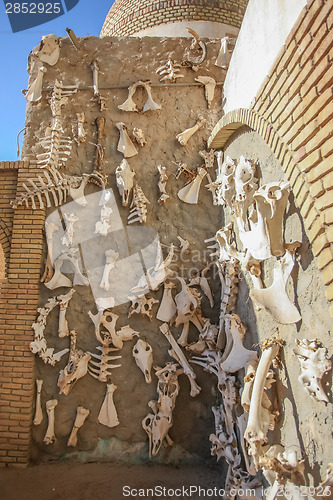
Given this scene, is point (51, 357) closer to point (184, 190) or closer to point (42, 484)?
point (42, 484)

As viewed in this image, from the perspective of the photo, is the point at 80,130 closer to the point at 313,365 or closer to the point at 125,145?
the point at 125,145

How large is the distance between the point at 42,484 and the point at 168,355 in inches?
81.5

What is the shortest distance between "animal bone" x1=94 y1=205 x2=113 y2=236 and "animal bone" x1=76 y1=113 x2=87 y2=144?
1260 millimetres

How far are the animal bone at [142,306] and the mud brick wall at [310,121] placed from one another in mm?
2700

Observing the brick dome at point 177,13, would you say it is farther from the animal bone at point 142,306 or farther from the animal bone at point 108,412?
the animal bone at point 108,412

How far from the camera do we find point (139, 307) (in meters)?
4.81

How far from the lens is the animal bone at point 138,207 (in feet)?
17.0

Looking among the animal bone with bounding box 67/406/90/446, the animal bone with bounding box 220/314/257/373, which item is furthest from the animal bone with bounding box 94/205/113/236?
the animal bone with bounding box 67/406/90/446

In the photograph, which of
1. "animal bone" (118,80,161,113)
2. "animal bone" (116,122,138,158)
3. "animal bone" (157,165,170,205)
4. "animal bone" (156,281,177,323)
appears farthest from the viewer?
"animal bone" (118,80,161,113)

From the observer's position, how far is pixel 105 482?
4.09 meters

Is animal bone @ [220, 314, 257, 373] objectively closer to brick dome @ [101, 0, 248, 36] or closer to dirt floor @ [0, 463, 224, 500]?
dirt floor @ [0, 463, 224, 500]

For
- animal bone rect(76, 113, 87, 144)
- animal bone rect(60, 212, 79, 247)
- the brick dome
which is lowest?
animal bone rect(60, 212, 79, 247)

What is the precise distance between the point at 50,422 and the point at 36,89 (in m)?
5.09

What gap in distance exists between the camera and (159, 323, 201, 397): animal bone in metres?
4.49
